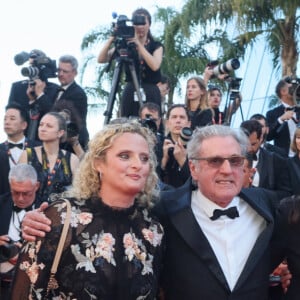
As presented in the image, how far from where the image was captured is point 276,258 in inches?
157

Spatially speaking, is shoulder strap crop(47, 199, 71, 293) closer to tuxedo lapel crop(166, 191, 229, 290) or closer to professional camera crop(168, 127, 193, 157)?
tuxedo lapel crop(166, 191, 229, 290)

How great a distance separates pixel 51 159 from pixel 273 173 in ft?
7.20

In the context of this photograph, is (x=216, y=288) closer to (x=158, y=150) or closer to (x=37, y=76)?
(x=158, y=150)

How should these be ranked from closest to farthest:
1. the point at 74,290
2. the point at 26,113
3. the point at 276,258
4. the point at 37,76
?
the point at 74,290
the point at 276,258
the point at 26,113
the point at 37,76

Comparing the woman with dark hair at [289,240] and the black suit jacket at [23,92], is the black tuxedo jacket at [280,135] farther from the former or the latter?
the woman with dark hair at [289,240]

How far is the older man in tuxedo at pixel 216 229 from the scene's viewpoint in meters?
3.72

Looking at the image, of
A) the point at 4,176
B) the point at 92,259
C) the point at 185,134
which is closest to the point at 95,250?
the point at 92,259

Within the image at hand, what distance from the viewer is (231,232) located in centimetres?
386

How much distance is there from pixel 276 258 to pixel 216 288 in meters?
0.50

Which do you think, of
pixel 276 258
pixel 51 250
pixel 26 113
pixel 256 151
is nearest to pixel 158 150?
pixel 256 151

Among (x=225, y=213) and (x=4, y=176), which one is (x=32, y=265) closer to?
(x=225, y=213)

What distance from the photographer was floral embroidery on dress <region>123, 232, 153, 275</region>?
3.59 metres

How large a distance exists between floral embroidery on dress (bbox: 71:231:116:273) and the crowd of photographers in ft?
6.80

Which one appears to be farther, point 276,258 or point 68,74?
point 68,74
